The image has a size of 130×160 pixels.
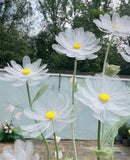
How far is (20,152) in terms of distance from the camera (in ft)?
0.69

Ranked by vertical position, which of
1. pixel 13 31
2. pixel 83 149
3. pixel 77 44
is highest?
pixel 13 31

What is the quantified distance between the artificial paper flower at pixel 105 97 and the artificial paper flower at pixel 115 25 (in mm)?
62

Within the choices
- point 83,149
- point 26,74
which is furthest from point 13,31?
point 26,74

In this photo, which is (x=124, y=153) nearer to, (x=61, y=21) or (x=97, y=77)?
(x=97, y=77)

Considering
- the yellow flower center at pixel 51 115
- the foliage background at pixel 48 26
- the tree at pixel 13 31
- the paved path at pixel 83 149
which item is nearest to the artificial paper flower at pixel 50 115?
the yellow flower center at pixel 51 115

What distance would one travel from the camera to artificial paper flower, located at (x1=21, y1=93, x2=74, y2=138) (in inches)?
7.3

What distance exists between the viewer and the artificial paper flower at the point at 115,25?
9.5 inches

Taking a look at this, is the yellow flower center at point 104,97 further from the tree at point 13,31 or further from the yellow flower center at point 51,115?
the tree at point 13,31

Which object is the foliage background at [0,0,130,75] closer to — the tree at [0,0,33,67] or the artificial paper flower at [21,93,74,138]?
the tree at [0,0,33,67]

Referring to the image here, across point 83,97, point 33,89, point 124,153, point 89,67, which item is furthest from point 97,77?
point 89,67

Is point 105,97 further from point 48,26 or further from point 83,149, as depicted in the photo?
point 48,26

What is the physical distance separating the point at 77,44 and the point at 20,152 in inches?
5.0

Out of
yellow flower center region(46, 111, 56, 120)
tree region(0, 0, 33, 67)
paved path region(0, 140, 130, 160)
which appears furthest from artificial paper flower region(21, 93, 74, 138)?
tree region(0, 0, 33, 67)

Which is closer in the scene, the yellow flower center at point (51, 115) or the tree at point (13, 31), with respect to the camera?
the yellow flower center at point (51, 115)
